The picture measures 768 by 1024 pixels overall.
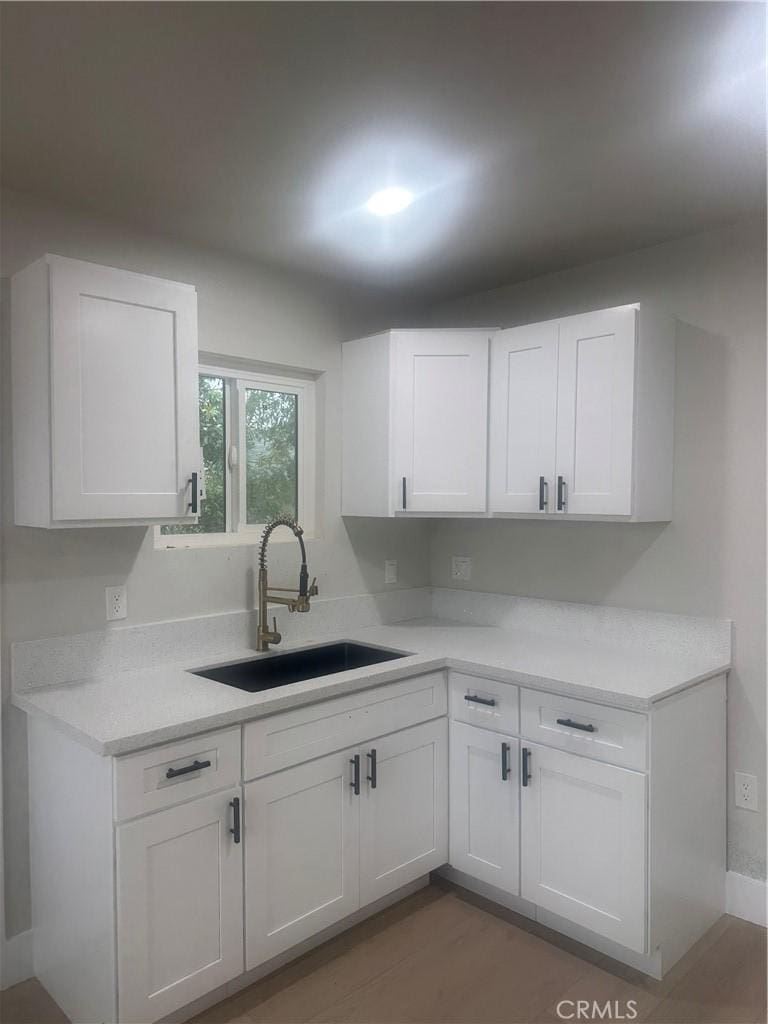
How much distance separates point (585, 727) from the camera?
223 cm

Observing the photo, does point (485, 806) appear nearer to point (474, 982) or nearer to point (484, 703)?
point (484, 703)

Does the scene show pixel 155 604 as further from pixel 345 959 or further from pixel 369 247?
pixel 369 247

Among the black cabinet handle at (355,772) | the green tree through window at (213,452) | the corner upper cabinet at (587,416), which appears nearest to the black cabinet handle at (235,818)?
the black cabinet handle at (355,772)

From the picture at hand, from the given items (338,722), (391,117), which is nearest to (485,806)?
(338,722)

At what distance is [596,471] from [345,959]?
1.83 m

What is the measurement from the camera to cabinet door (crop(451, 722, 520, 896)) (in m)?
2.44

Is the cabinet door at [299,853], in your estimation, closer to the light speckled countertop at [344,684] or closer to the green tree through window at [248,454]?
the light speckled countertop at [344,684]

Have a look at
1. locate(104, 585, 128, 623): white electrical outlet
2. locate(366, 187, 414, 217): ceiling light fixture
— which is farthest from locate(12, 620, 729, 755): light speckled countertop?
locate(366, 187, 414, 217): ceiling light fixture

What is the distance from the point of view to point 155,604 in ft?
8.27

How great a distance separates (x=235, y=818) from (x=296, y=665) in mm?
864

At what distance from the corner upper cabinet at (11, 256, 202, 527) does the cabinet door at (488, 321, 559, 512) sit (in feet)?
3.98

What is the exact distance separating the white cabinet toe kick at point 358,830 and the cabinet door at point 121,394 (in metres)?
0.72

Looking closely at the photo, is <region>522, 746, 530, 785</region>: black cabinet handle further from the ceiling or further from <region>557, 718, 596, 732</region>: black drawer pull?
the ceiling

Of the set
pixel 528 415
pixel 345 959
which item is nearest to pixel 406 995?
pixel 345 959
